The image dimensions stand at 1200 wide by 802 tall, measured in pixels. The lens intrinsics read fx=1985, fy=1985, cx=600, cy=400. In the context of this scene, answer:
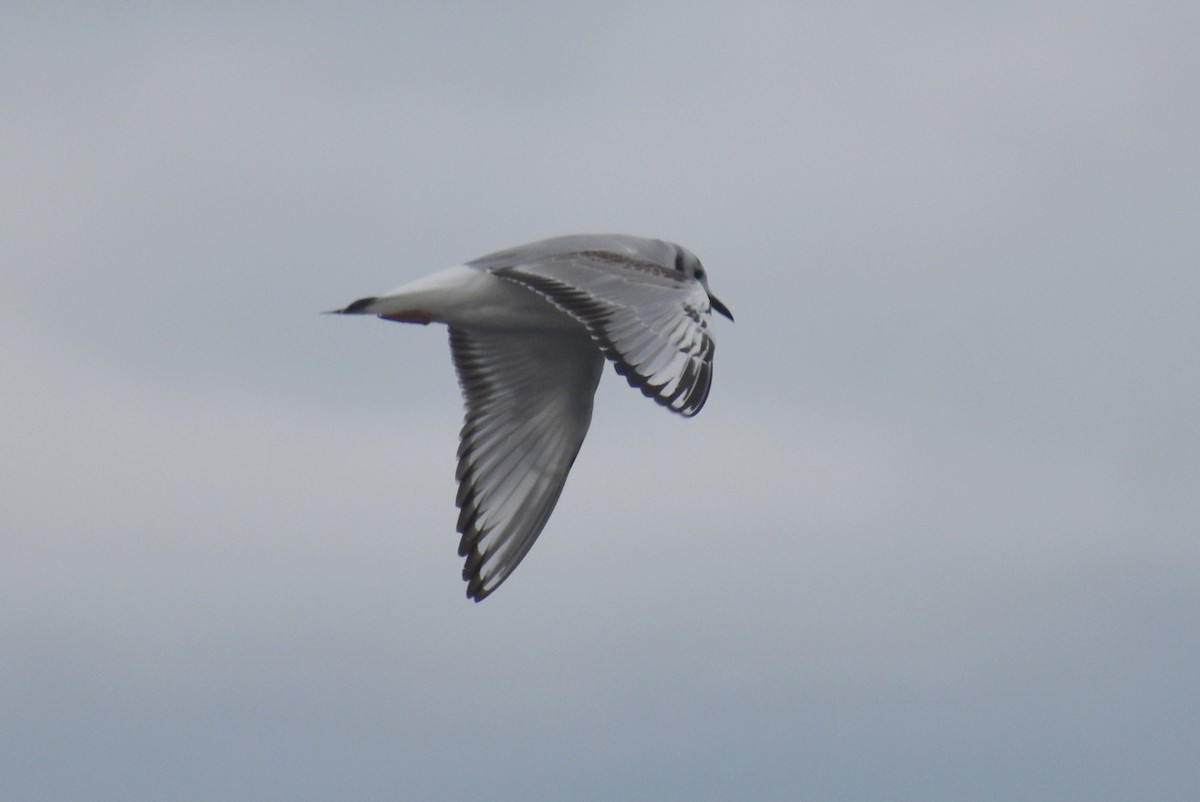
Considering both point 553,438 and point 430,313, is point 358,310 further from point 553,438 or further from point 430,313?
point 553,438

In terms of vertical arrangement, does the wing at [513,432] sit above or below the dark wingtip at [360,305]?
below

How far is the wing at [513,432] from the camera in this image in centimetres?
798

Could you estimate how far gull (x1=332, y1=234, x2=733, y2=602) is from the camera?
696 centimetres

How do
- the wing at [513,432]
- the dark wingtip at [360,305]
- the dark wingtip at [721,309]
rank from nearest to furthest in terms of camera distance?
1. the dark wingtip at [360,305]
2. the wing at [513,432]
3. the dark wingtip at [721,309]

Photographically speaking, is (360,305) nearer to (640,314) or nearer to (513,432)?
(513,432)

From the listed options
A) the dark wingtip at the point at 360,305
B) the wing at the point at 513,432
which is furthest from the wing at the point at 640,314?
the wing at the point at 513,432

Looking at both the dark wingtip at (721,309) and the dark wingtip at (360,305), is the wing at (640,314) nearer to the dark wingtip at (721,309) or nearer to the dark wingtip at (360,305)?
the dark wingtip at (360,305)

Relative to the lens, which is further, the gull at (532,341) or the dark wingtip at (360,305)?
the dark wingtip at (360,305)

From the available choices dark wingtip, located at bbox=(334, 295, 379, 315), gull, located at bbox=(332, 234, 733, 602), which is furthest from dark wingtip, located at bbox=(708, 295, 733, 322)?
dark wingtip, located at bbox=(334, 295, 379, 315)

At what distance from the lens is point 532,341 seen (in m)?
8.34

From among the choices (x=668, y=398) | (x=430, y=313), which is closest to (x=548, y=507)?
(x=430, y=313)

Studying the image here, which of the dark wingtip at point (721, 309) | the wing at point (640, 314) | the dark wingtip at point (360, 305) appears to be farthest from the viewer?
the dark wingtip at point (721, 309)

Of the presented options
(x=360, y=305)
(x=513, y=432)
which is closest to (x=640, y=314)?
Answer: (x=360, y=305)

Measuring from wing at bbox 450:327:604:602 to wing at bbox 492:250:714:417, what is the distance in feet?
2.54
